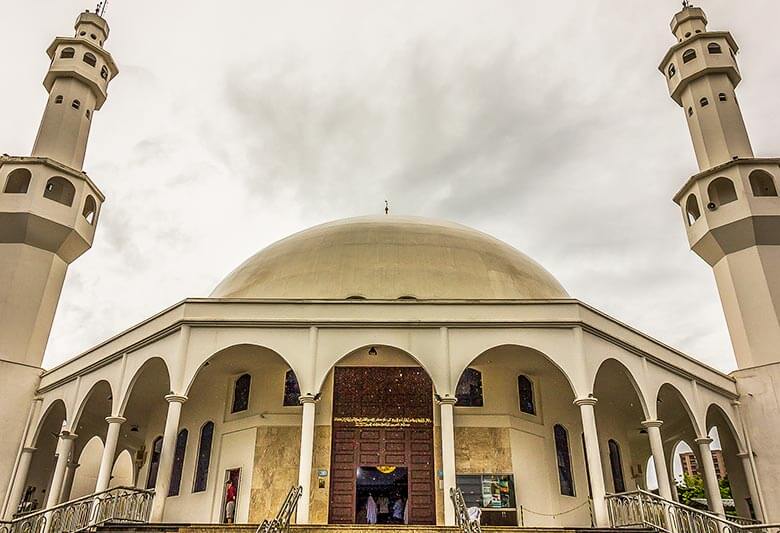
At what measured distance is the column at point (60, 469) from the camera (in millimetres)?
16656

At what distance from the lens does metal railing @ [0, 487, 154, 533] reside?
43.2 feet

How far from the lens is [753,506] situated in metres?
18.3

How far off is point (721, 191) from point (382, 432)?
14731 mm

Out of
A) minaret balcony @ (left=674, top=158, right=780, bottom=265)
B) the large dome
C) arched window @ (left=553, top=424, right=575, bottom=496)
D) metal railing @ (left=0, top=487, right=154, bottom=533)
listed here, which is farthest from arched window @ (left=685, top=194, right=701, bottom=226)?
metal railing @ (left=0, top=487, right=154, bottom=533)

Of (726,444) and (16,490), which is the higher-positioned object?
(726,444)

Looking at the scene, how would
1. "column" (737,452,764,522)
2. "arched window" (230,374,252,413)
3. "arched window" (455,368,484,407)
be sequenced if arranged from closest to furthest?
"arched window" (455,368,484,407)
"column" (737,452,764,522)
"arched window" (230,374,252,413)

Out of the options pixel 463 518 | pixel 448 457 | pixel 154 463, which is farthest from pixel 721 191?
pixel 154 463

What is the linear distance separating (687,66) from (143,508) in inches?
944

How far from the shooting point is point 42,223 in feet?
67.9

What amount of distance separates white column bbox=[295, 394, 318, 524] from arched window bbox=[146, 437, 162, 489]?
8.32 m

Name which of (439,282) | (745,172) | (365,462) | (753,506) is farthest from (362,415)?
(745,172)

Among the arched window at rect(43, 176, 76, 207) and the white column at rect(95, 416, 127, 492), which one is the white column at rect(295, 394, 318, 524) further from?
the arched window at rect(43, 176, 76, 207)

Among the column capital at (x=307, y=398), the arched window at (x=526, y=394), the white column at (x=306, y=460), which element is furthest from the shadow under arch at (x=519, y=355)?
the white column at (x=306, y=460)

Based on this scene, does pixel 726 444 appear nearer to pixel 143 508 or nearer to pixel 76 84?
pixel 143 508
